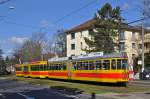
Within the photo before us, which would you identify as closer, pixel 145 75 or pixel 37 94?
pixel 37 94

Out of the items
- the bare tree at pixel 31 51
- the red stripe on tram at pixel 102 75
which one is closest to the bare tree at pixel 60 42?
the bare tree at pixel 31 51

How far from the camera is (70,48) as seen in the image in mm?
107812

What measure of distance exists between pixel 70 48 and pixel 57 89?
7417cm

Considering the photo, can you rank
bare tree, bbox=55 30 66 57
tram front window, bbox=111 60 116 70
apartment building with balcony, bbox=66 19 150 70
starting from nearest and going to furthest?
tram front window, bbox=111 60 116 70 < apartment building with balcony, bbox=66 19 150 70 < bare tree, bbox=55 30 66 57

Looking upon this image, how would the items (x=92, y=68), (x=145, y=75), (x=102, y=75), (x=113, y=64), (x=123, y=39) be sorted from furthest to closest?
(x=123, y=39) → (x=145, y=75) → (x=92, y=68) → (x=102, y=75) → (x=113, y=64)

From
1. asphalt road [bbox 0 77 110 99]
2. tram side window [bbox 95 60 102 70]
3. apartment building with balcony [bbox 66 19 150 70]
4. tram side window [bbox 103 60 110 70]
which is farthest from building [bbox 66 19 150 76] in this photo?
asphalt road [bbox 0 77 110 99]

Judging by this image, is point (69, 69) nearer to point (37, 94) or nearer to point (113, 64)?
point (113, 64)

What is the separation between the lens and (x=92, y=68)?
39.2 metres

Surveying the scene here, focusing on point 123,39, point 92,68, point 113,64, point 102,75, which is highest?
point 123,39

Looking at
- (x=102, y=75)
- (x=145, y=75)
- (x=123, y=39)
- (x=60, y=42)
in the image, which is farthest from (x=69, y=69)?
(x=60, y=42)

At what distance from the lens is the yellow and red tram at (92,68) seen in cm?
3575

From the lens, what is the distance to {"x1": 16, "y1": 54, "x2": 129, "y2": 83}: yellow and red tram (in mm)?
35750

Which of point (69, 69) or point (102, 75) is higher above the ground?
point (69, 69)

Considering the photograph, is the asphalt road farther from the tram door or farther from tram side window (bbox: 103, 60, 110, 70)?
the tram door
